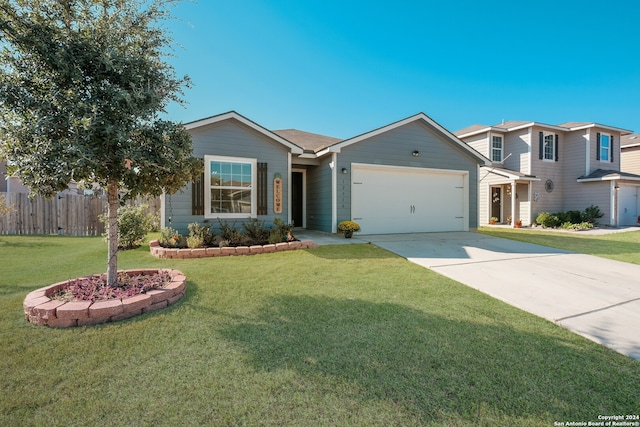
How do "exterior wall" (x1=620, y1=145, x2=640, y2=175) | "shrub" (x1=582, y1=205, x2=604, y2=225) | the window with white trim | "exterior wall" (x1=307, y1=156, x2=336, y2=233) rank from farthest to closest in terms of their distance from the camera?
"exterior wall" (x1=620, y1=145, x2=640, y2=175) → the window with white trim → "shrub" (x1=582, y1=205, x2=604, y2=225) → "exterior wall" (x1=307, y1=156, x2=336, y2=233)

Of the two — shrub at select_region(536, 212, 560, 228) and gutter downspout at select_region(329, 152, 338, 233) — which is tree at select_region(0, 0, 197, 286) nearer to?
gutter downspout at select_region(329, 152, 338, 233)

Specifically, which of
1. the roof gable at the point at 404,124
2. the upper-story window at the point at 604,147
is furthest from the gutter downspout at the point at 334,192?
the upper-story window at the point at 604,147

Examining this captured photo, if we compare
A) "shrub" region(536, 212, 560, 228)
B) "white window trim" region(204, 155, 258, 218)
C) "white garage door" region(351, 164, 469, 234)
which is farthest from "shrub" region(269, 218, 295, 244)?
"shrub" region(536, 212, 560, 228)

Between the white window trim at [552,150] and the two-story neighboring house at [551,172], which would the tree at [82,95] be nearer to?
the two-story neighboring house at [551,172]

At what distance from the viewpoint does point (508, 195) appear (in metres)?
16.7

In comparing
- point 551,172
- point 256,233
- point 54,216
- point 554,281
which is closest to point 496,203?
point 551,172

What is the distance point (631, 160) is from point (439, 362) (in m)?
26.9

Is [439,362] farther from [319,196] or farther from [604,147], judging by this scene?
[604,147]

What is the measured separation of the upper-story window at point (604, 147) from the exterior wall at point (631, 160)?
441 cm

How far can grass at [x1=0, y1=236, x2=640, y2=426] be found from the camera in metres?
1.72

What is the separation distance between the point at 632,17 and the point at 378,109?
34.0 ft

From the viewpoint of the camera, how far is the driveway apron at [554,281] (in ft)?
9.71

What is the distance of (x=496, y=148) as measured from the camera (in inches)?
648

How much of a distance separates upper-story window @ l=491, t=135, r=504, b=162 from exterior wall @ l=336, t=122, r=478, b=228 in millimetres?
6515
